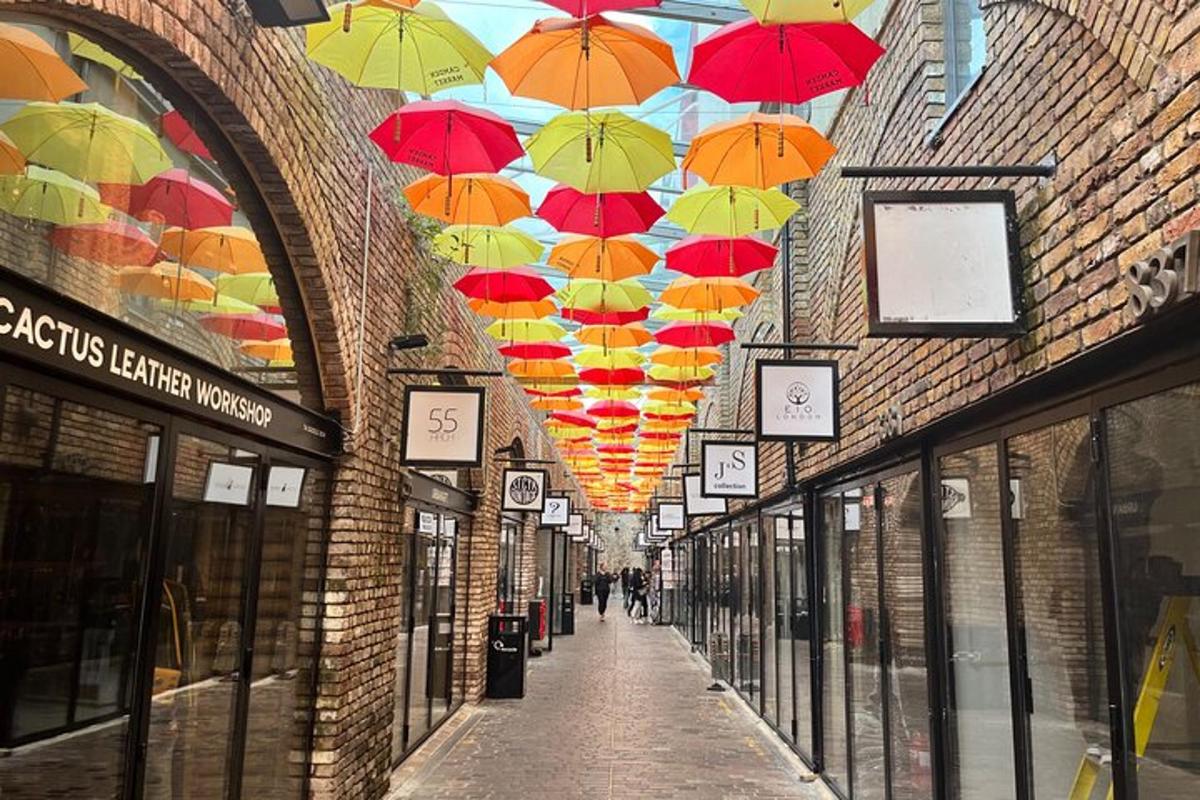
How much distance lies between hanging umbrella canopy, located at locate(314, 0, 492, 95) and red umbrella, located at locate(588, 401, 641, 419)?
11843mm

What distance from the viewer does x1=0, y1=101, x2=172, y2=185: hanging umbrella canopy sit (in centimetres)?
297

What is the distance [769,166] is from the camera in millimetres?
5762

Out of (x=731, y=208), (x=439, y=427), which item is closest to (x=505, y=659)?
(x=439, y=427)

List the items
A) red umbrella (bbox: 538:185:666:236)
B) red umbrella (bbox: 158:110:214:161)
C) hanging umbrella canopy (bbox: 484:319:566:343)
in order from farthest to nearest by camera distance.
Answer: hanging umbrella canopy (bbox: 484:319:566:343)
red umbrella (bbox: 538:185:666:236)
red umbrella (bbox: 158:110:214:161)

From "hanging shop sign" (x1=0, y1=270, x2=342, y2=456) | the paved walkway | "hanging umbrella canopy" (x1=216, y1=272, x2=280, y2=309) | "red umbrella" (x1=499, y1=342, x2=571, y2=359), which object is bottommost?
the paved walkway

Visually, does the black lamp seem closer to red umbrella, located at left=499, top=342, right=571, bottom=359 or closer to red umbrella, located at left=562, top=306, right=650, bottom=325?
red umbrella, located at left=562, top=306, right=650, bottom=325

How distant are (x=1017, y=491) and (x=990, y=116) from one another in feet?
5.42

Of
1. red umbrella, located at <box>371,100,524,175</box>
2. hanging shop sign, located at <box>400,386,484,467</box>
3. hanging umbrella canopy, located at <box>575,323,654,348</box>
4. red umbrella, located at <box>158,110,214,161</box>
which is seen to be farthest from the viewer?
hanging umbrella canopy, located at <box>575,323,654,348</box>

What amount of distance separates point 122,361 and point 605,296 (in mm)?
6633

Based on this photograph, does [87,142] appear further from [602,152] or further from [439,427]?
[439,427]

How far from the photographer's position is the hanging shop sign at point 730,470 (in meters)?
9.64

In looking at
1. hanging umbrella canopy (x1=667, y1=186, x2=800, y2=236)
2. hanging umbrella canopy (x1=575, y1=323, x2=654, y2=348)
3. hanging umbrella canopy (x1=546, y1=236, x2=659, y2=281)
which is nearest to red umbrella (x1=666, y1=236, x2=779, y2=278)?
hanging umbrella canopy (x1=546, y1=236, x2=659, y2=281)

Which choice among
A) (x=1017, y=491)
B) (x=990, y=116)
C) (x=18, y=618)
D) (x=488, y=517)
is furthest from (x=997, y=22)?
(x=488, y=517)

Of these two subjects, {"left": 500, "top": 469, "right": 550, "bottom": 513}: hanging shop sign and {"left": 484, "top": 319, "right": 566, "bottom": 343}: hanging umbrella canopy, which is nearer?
{"left": 484, "top": 319, "right": 566, "bottom": 343}: hanging umbrella canopy
